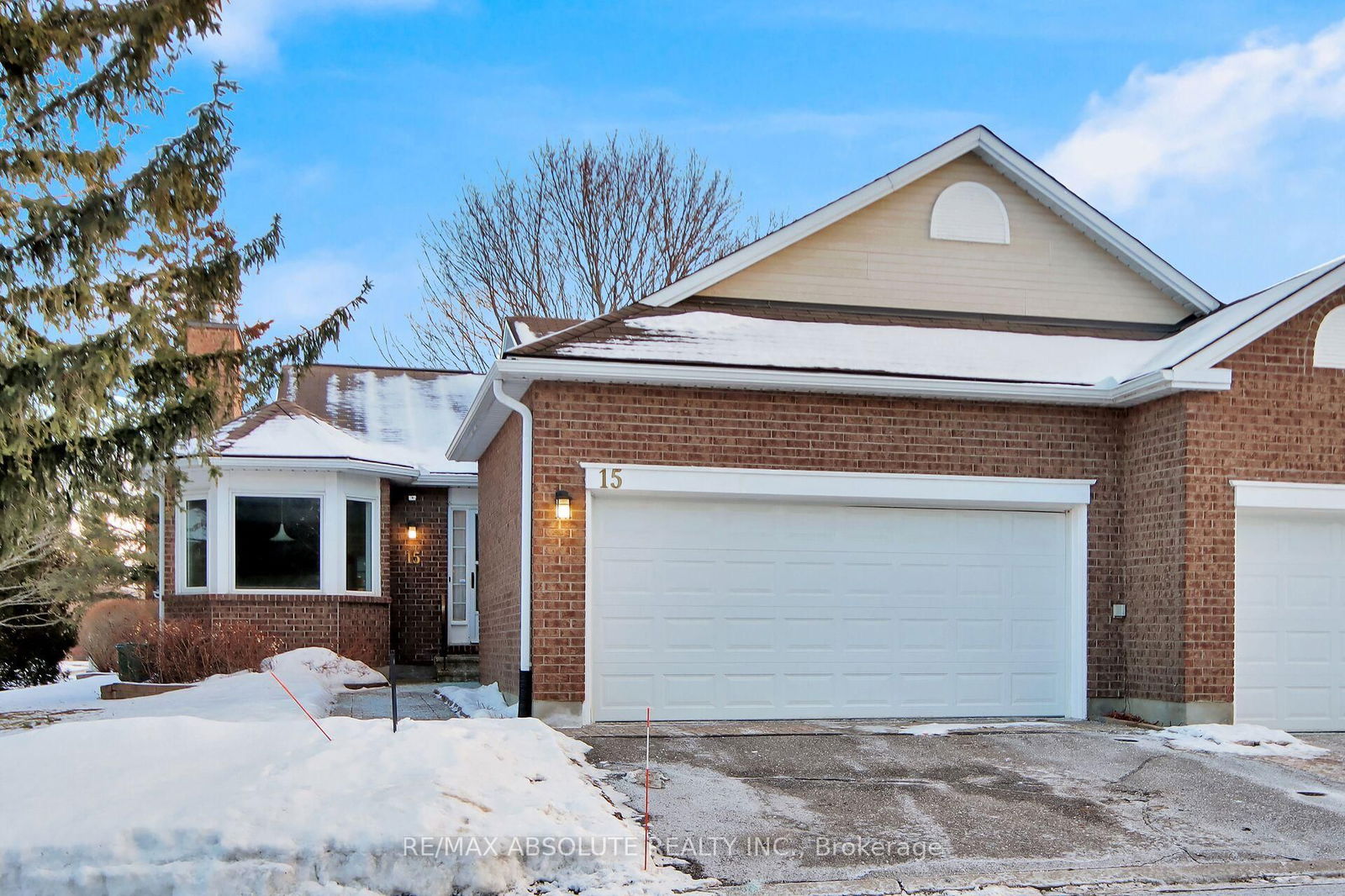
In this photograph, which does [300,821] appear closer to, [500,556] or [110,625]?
[500,556]

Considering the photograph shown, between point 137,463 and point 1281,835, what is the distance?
868 cm

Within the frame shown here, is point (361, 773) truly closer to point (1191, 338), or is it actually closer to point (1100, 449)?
point (1100, 449)

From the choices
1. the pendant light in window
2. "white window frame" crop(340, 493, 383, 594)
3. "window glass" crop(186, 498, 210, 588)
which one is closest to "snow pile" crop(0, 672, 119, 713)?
"window glass" crop(186, 498, 210, 588)

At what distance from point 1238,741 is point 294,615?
11843 mm

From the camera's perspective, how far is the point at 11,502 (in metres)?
9.81

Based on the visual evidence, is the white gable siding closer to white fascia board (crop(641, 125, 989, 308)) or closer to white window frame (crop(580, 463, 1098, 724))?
white fascia board (crop(641, 125, 989, 308))

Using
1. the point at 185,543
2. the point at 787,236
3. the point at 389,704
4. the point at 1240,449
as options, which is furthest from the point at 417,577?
the point at 1240,449

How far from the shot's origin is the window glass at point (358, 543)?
682 inches

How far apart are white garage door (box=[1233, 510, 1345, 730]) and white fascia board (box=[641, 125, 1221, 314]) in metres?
2.89

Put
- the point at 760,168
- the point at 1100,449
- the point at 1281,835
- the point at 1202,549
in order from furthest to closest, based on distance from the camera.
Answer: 1. the point at 760,168
2. the point at 1100,449
3. the point at 1202,549
4. the point at 1281,835

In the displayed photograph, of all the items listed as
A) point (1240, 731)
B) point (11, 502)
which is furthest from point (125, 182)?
point (1240, 731)

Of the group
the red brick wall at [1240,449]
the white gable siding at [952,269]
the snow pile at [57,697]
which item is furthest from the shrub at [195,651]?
the red brick wall at [1240,449]

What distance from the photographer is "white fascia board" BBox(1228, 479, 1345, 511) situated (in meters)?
11.4

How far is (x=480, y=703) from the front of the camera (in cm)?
1295
